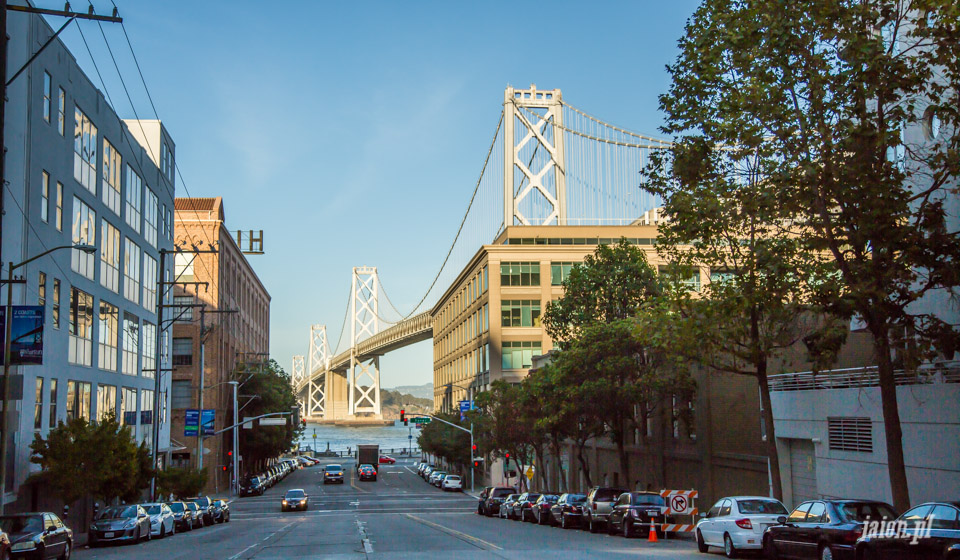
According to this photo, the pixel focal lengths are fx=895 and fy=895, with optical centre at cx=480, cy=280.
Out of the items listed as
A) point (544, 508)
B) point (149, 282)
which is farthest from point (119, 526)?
point (149, 282)

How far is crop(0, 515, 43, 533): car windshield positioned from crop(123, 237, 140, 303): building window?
23650mm

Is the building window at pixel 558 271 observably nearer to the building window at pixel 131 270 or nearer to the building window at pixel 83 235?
the building window at pixel 131 270

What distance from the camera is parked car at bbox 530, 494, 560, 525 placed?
127ft

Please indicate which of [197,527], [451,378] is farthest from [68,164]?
[451,378]

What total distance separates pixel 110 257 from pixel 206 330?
2346cm

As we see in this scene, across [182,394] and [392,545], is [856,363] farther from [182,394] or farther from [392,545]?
[182,394]

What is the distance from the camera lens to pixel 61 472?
101 ft

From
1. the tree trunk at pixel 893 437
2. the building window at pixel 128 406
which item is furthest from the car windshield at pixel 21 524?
the building window at pixel 128 406

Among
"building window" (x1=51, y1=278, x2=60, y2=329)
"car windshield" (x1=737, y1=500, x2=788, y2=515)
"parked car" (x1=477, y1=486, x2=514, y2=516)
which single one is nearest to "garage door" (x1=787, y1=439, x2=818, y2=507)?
"car windshield" (x1=737, y1=500, x2=788, y2=515)

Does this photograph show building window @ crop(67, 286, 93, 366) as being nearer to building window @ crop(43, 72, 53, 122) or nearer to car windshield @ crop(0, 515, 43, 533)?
building window @ crop(43, 72, 53, 122)

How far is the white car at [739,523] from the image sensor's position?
67.5 feet

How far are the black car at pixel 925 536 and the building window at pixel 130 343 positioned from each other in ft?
126

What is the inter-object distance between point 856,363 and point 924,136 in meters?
9.10

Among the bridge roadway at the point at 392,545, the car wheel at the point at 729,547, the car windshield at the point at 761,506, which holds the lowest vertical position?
the bridge roadway at the point at 392,545
